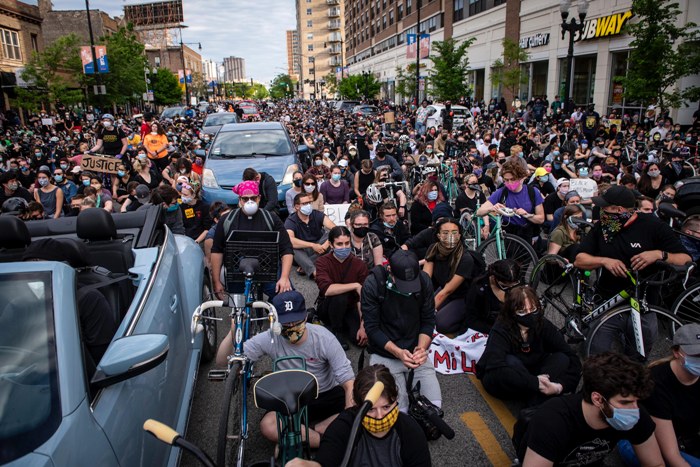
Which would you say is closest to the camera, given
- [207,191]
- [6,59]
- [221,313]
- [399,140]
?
[221,313]

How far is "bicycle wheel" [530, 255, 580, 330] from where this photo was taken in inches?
228

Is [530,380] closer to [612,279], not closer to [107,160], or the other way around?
[612,279]

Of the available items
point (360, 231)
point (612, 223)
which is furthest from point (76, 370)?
point (612, 223)

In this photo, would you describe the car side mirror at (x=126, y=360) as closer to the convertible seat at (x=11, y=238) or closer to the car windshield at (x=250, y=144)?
the convertible seat at (x=11, y=238)

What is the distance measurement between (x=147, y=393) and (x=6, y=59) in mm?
45290

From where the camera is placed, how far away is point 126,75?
37.3 m

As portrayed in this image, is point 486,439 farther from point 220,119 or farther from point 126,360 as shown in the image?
point 220,119

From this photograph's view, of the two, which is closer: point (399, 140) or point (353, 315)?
point (353, 315)

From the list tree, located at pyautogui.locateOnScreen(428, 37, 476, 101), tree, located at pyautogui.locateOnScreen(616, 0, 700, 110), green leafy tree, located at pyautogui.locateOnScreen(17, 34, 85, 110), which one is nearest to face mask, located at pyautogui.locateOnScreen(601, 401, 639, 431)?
tree, located at pyautogui.locateOnScreen(616, 0, 700, 110)

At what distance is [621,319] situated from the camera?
4930 mm

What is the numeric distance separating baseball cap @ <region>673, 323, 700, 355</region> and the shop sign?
1173 inches

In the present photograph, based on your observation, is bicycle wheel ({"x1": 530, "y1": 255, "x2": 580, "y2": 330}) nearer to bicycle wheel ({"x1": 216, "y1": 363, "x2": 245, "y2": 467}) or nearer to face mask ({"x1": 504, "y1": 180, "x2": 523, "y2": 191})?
face mask ({"x1": 504, "y1": 180, "x2": 523, "y2": 191})

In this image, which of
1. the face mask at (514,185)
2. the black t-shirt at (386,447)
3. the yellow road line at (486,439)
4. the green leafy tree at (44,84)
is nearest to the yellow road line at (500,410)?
the yellow road line at (486,439)

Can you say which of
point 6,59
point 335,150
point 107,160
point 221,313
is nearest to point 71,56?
point 6,59
